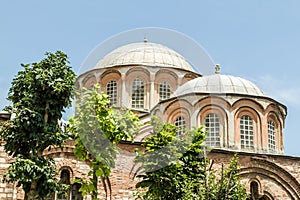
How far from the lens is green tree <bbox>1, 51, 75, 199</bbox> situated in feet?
54.0

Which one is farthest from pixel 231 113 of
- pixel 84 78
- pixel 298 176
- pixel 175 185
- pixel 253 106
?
pixel 84 78

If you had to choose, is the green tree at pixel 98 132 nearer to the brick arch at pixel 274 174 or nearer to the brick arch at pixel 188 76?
the brick arch at pixel 274 174

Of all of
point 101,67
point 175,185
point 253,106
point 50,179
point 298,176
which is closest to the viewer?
point 50,179

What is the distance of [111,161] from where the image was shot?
1697cm

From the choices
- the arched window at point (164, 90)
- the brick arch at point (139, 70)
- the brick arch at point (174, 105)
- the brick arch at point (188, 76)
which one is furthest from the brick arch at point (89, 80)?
the brick arch at point (174, 105)

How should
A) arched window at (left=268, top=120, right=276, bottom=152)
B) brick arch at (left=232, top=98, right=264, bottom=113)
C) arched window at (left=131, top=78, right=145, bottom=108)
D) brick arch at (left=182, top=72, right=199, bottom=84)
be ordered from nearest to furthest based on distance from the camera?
brick arch at (left=232, top=98, right=264, bottom=113) → arched window at (left=268, top=120, right=276, bottom=152) → arched window at (left=131, top=78, right=145, bottom=108) → brick arch at (left=182, top=72, right=199, bottom=84)

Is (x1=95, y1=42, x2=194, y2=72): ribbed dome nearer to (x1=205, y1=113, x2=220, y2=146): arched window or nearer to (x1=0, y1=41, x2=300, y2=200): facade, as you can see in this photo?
(x1=0, y1=41, x2=300, y2=200): facade

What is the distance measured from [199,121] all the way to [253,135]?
9.08 ft

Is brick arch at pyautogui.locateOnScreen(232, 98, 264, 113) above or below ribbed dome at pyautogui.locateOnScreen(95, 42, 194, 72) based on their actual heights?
below

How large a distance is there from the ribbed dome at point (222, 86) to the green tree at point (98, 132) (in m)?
10.1

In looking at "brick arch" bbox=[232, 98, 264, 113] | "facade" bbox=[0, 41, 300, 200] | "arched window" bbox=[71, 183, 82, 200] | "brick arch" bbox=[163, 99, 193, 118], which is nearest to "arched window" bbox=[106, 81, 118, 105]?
"facade" bbox=[0, 41, 300, 200]

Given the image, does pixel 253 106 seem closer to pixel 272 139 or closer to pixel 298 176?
pixel 272 139

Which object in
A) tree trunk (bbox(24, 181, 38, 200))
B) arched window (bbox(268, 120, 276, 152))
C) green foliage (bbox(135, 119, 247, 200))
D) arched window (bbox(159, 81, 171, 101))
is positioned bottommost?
tree trunk (bbox(24, 181, 38, 200))

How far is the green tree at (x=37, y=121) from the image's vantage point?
16.5m
